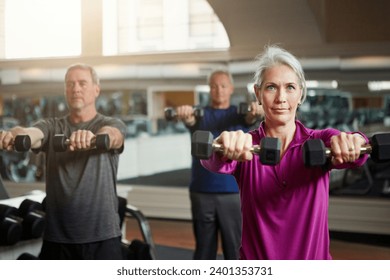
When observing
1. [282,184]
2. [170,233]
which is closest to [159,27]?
[282,184]

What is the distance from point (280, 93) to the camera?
1.34 meters

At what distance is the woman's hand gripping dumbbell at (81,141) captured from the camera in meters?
1.73

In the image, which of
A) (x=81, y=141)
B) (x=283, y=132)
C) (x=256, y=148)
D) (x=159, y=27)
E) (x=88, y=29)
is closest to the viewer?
(x=256, y=148)

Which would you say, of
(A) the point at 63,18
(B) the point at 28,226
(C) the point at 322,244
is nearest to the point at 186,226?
(B) the point at 28,226

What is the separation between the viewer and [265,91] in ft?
4.47

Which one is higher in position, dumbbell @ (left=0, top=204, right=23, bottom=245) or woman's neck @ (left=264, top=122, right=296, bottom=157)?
woman's neck @ (left=264, top=122, right=296, bottom=157)

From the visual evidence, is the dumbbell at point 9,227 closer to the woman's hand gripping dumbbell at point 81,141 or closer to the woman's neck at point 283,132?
the woman's hand gripping dumbbell at point 81,141

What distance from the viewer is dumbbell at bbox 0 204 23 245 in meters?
2.29

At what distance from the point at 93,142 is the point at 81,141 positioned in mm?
44

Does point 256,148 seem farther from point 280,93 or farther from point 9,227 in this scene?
point 9,227

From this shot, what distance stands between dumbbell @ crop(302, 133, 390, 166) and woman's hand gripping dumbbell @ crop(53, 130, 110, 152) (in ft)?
2.45

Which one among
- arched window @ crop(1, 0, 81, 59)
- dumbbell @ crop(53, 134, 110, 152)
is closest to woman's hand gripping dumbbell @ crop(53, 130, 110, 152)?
dumbbell @ crop(53, 134, 110, 152)

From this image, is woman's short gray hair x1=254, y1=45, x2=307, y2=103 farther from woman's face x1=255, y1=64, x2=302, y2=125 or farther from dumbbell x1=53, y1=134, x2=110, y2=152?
dumbbell x1=53, y1=134, x2=110, y2=152

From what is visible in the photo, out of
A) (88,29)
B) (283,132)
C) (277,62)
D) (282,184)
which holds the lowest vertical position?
(282,184)
